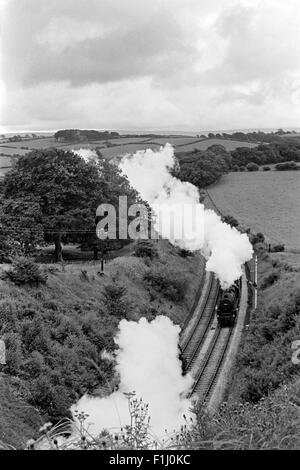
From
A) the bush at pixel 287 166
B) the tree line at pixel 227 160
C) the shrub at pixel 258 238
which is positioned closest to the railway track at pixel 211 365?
the shrub at pixel 258 238

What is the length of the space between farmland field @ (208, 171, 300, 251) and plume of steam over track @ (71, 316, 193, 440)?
96.8ft

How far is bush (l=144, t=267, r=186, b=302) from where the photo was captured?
120 feet

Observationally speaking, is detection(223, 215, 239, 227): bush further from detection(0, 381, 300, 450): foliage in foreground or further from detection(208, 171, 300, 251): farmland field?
detection(0, 381, 300, 450): foliage in foreground

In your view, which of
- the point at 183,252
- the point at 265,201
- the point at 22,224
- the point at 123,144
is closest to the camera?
the point at 22,224

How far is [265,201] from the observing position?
67375mm

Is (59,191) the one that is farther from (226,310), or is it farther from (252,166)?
(252,166)

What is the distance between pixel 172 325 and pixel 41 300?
9.06 meters

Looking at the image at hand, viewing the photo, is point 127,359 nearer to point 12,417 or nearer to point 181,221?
point 12,417

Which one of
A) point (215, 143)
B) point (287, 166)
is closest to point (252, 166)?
point (287, 166)

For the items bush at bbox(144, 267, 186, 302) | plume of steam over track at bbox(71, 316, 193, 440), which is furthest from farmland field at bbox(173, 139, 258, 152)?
plume of steam over track at bbox(71, 316, 193, 440)

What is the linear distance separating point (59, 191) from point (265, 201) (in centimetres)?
3708

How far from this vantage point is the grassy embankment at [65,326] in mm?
17828

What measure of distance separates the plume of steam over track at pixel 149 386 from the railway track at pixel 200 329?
63.0 inches
